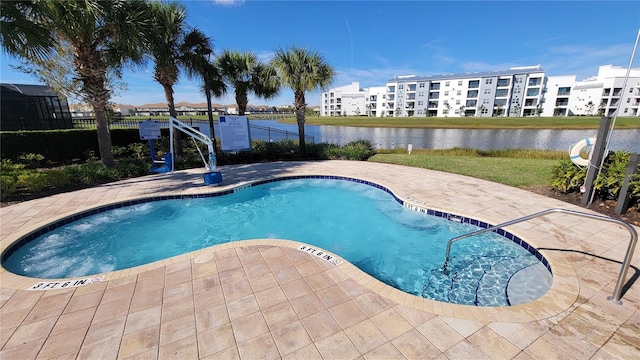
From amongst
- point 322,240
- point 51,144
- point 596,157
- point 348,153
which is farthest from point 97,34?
point 596,157

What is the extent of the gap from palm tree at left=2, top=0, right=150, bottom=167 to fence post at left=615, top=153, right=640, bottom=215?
43.4 ft

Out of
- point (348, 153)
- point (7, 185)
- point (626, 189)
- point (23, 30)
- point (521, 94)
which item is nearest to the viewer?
point (626, 189)

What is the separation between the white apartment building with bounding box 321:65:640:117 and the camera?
63844 mm

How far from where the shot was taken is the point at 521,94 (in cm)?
6594

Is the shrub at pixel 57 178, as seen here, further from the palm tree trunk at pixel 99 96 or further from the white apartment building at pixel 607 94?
the white apartment building at pixel 607 94

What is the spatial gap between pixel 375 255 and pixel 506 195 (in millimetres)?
4572

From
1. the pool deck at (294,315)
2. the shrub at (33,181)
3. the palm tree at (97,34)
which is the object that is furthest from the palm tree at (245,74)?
the pool deck at (294,315)

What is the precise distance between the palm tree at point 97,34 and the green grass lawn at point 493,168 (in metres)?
10.8

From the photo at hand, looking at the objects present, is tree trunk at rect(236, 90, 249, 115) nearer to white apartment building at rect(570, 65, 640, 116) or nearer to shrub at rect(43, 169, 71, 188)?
shrub at rect(43, 169, 71, 188)

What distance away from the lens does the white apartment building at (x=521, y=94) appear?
209 feet

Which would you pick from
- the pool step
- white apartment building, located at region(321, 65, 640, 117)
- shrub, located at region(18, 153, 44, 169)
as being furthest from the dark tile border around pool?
white apartment building, located at region(321, 65, 640, 117)

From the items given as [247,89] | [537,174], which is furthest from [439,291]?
[247,89]

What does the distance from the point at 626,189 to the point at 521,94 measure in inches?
3111

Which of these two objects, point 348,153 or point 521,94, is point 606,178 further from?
point 521,94
